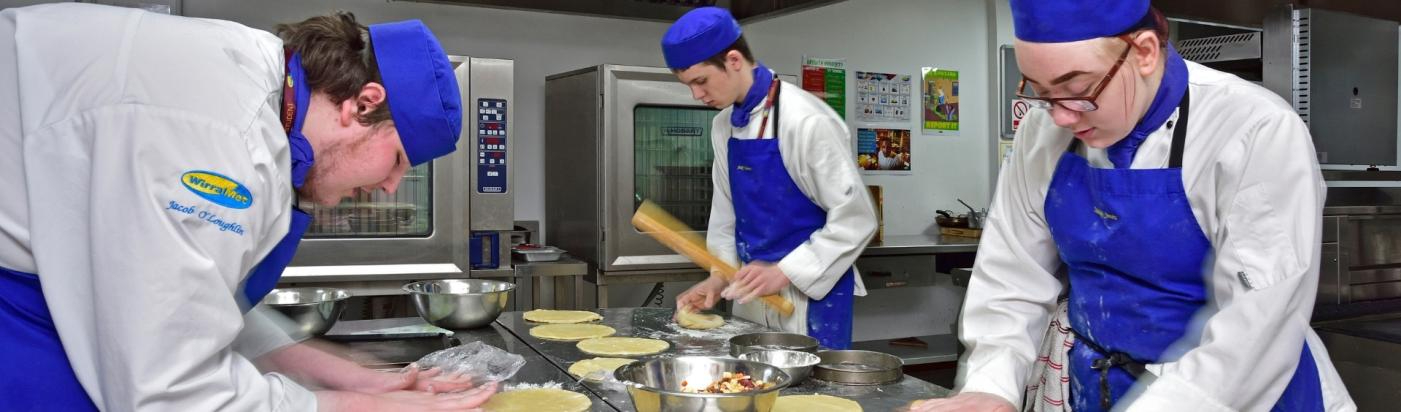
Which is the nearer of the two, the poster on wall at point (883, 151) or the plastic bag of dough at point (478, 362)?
the plastic bag of dough at point (478, 362)

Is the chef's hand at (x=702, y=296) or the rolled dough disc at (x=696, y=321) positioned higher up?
the chef's hand at (x=702, y=296)

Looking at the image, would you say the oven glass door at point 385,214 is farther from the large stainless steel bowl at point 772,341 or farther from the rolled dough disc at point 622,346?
the large stainless steel bowl at point 772,341

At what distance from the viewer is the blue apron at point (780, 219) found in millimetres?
2908

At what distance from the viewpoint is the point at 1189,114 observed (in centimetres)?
151

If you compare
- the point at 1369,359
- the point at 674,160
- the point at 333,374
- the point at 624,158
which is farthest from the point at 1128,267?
the point at 674,160

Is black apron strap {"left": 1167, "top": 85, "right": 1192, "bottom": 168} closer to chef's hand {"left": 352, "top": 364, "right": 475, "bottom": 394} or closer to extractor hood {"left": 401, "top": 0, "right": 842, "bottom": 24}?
chef's hand {"left": 352, "top": 364, "right": 475, "bottom": 394}

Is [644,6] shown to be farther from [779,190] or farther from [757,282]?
[757,282]

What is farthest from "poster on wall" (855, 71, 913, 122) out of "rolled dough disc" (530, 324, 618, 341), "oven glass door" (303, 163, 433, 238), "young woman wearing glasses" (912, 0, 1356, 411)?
"young woman wearing glasses" (912, 0, 1356, 411)

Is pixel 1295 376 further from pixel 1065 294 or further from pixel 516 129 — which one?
pixel 516 129

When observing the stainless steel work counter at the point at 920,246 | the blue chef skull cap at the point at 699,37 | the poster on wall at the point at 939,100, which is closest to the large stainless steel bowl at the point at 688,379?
the blue chef skull cap at the point at 699,37

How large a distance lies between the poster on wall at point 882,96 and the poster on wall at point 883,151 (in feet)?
0.27

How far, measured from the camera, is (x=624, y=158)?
411 cm

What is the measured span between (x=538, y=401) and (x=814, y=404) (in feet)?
1.71

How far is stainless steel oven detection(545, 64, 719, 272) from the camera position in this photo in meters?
4.08
